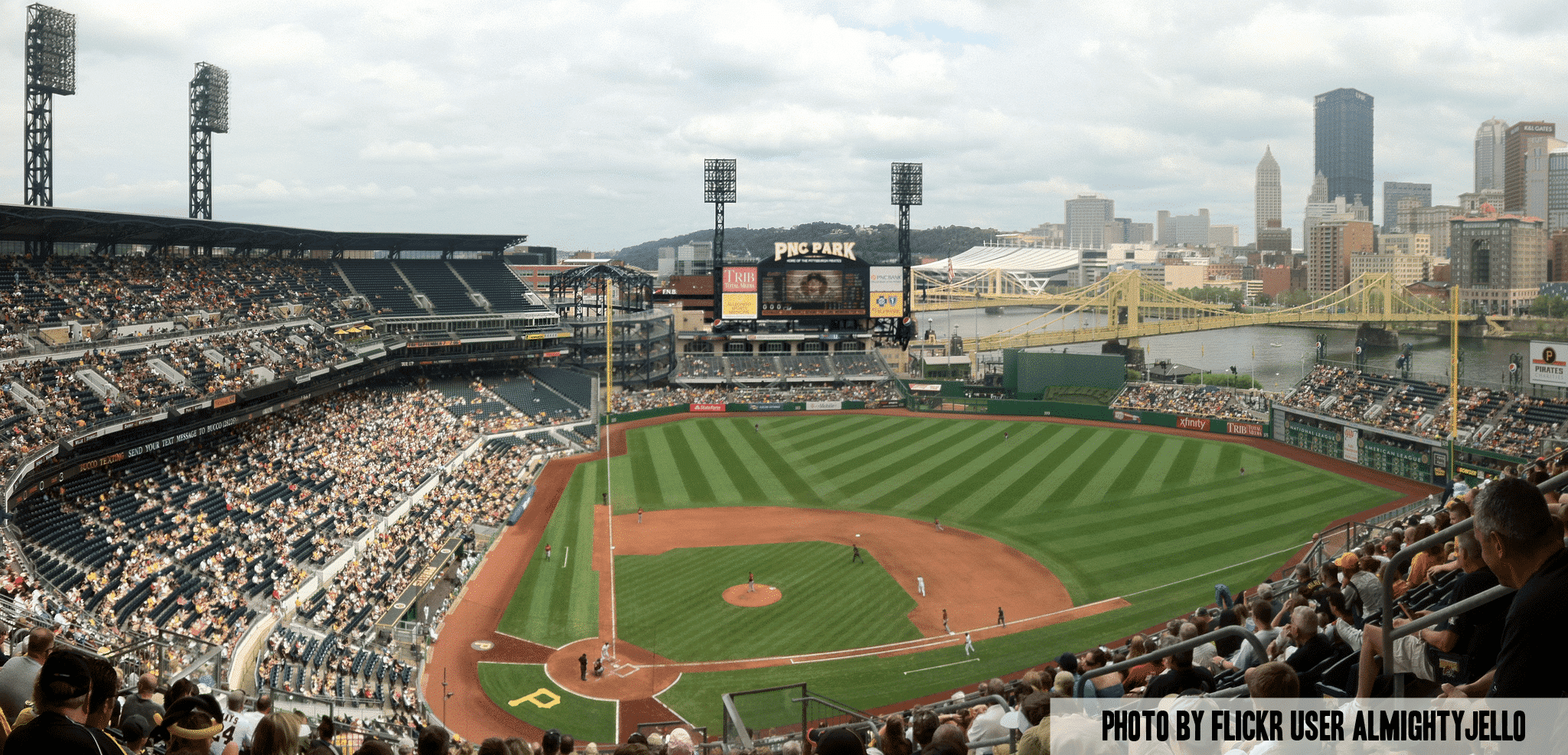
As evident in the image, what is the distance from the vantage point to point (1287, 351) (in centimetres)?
Answer: 11556

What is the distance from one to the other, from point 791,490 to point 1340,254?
181 meters

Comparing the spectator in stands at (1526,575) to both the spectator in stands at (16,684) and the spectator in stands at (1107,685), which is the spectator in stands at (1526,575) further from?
the spectator in stands at (16,684)

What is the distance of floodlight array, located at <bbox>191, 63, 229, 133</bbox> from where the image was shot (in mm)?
54344

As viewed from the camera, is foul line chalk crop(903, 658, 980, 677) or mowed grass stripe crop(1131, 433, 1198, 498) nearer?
foul line chalk crop(903, 658, 980, 677)

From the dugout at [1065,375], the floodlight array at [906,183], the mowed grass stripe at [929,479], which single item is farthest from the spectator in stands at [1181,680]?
the floodlight array at [906,183]

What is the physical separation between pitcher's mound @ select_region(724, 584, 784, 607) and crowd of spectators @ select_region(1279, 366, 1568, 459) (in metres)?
28.6

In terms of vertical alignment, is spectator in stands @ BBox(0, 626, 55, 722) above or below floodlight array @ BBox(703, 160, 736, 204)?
below

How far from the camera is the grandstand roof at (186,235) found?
3547cm

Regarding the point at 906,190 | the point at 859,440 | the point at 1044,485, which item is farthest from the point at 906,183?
the point at 1044,485

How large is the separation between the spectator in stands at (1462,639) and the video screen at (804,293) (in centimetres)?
6566

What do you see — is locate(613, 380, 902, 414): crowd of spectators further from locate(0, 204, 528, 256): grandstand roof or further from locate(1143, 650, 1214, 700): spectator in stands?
locate(1143, 650, 1214, 700): spectator in stands

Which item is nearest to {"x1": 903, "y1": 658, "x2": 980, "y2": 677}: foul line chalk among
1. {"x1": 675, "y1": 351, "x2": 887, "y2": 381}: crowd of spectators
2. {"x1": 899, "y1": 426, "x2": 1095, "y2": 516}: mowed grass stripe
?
{"x1": 899, "y1": 426, "x2": 1095, "y2": 516}: mowed grass stripe

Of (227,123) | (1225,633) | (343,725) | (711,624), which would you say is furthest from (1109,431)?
(227,123)

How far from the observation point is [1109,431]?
5456cm
